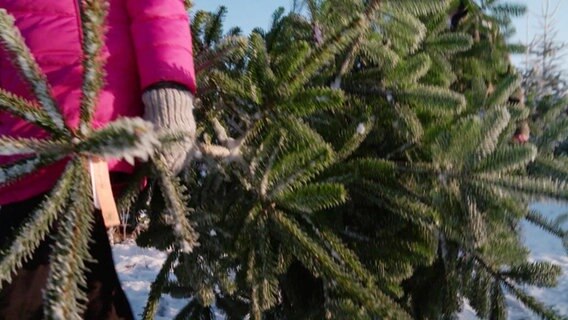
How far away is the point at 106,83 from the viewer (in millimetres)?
1231

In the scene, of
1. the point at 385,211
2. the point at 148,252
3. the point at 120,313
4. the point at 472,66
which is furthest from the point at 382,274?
the point at 148,252

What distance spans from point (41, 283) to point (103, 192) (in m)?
0.33

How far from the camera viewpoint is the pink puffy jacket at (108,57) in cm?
125

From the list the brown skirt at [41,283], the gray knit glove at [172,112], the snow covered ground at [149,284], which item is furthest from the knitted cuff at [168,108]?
the snow covered ground at [149,284]

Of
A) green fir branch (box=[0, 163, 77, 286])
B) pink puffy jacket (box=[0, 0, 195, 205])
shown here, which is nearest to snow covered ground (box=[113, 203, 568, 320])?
pink puffy jacket (box=[0, 0, 195, 205])

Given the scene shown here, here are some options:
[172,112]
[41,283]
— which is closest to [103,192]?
[172,112]

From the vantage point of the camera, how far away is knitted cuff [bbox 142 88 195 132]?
1.20 metres

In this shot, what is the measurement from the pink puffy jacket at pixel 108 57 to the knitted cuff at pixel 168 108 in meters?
0.03

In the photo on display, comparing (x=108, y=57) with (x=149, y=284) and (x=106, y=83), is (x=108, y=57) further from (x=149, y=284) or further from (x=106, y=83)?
(x=149, y=284)

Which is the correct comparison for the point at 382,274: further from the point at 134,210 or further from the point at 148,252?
the point at 148,252

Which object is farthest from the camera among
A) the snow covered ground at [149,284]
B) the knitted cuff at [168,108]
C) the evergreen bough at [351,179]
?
the snow covered ground at [149,284]

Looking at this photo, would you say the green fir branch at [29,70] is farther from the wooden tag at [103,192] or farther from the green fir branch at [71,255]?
the wooden tag at [103,192]

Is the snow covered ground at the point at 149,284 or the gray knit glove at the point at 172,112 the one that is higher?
the gray knit glove at the point at 172,112

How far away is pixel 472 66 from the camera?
209 centimetres
